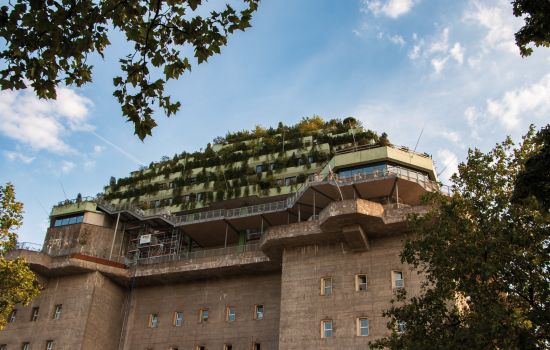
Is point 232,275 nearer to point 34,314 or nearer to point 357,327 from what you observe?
point 357,327

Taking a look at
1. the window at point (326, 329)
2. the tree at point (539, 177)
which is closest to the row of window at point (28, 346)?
the window at point (326, 329)

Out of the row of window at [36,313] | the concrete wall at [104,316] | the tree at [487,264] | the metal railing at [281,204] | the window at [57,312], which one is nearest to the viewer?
the tree at [487,264]

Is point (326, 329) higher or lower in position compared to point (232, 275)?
lower

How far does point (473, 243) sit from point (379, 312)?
17.3 meters

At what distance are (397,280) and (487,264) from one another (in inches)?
769

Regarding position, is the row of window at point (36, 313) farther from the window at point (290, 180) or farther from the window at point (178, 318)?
the window at point (290, 180)

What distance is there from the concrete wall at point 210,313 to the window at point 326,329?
6010mm

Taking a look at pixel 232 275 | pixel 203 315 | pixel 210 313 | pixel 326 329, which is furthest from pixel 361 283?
pixel 203 315

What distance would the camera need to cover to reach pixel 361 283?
131 ft

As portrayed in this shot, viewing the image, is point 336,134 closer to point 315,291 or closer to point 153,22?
point 315,291

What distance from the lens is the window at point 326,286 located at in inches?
1588

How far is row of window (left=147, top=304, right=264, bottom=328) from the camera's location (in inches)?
1808

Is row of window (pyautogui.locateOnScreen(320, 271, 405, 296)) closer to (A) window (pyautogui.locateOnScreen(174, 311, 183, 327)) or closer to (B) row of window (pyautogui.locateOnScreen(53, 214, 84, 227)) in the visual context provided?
(A) window (pyautogui.locateOnScreen(174, 311, 183, 327))

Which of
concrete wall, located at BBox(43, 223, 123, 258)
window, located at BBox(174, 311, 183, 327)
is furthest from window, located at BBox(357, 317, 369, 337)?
concrete wall, located at BBox(43, 223, 123, 258)
